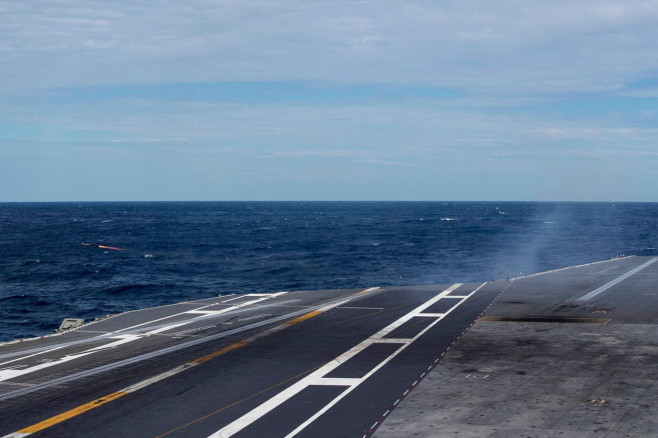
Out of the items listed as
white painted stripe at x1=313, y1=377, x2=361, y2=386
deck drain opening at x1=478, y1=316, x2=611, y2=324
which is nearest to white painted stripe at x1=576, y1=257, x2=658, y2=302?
deck drain opening at x1=478, y1=316, x2=611, y2=324

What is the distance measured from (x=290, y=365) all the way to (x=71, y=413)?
790 centimetres

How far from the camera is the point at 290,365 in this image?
2394 cm

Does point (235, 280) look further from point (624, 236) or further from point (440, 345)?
point (624, 236)

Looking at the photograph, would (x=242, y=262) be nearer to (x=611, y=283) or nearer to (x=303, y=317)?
(x=611, y=283)

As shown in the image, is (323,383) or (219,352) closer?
(323,383)

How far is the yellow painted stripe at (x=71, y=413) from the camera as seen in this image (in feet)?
58.2

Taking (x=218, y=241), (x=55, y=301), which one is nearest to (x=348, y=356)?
(x=55, y=301)

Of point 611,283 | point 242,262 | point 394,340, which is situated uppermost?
point 611,283

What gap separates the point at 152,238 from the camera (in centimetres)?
13662

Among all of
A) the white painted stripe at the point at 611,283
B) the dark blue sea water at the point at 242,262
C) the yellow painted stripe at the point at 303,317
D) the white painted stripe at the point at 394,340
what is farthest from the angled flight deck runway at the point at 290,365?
the dark blue sea water at the point at 242,262

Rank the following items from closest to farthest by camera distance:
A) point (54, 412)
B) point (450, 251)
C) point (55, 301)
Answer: point (54, 412), point (55, 301), point (450, 251)

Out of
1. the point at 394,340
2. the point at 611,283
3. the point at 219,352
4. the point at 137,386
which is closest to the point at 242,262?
the point at 611,283

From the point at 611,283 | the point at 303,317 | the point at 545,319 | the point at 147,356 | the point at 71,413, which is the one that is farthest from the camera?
the point at 611,283

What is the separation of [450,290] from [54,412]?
28.6m
